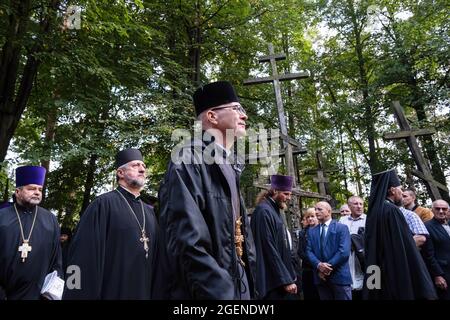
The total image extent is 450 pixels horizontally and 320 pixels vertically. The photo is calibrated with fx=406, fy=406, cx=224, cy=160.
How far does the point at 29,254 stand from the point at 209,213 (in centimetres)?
368

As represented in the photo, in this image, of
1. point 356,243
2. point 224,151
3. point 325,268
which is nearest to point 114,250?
point 224,151

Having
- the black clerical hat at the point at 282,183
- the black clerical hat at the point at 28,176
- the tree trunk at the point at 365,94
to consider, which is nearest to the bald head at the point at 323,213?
the black clerical hat at the point at 282,183

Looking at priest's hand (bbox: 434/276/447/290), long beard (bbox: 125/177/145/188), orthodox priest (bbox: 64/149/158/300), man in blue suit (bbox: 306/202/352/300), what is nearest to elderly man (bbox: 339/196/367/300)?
man in blue suit (bbox: 306/202/352/300)

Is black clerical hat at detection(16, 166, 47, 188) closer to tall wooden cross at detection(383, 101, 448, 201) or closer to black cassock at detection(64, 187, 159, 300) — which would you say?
black cassock at detection(64, 187, 159, 300)

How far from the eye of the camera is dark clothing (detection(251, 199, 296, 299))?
5.44 metres

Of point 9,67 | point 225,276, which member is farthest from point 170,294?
point 9,67

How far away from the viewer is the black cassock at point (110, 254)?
3.92 metres

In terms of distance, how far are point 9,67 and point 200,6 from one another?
650 cm

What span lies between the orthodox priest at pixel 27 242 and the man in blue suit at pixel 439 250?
514 cm

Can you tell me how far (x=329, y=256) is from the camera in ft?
21.4

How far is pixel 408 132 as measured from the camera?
860 centimetres

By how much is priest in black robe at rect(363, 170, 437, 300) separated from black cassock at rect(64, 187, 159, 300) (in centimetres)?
270

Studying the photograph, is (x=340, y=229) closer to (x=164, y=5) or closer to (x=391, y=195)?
(x=391, y=195)

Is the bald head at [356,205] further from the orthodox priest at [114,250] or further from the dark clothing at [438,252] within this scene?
the orthodox priest at [114,250]
